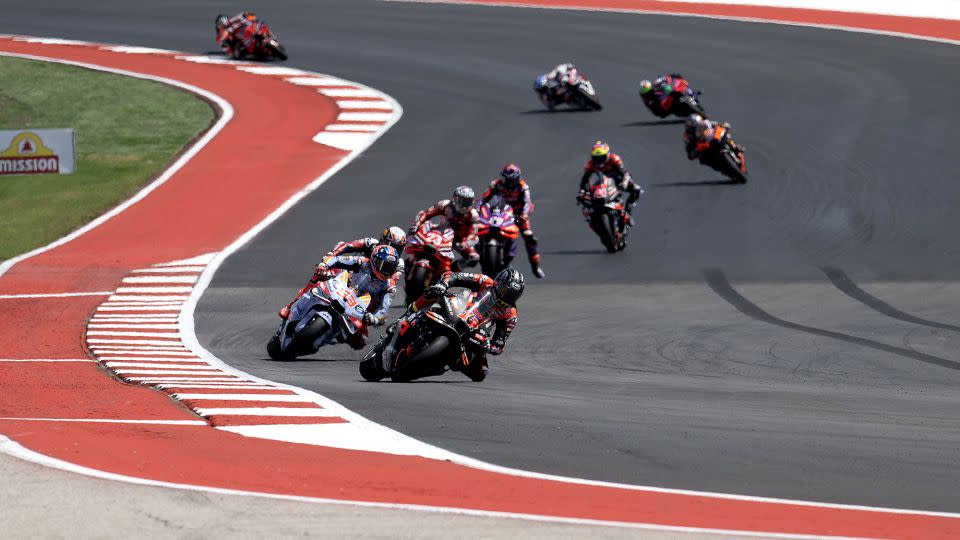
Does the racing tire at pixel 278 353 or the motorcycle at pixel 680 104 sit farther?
the motorcycle at pixel 680 104

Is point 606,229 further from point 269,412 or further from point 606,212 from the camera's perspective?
point 269,412

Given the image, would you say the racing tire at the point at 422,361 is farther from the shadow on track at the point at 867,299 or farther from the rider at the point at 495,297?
the shadow on track at the point at 867,299

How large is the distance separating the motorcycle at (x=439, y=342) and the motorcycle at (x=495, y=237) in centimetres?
655

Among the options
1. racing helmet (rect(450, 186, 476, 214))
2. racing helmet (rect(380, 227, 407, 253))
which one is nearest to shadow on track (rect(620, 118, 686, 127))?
racing helmet (rect(450, 186, 476, 214))

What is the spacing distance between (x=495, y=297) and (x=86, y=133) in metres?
23.4

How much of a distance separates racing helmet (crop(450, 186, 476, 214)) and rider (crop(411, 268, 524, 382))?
224 inches

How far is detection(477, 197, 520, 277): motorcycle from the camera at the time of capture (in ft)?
73.0

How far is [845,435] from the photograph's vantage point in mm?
11992

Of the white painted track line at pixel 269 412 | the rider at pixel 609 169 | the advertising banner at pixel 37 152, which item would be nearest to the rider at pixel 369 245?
the white painted track line at pixel 269 412

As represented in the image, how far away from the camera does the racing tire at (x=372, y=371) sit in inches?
620

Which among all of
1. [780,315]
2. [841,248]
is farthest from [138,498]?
[841,248]

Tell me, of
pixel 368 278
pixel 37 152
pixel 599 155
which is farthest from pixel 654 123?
pixel 368 278

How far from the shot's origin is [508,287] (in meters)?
15.4

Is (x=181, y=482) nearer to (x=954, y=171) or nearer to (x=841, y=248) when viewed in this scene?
(x=841, y=248)
